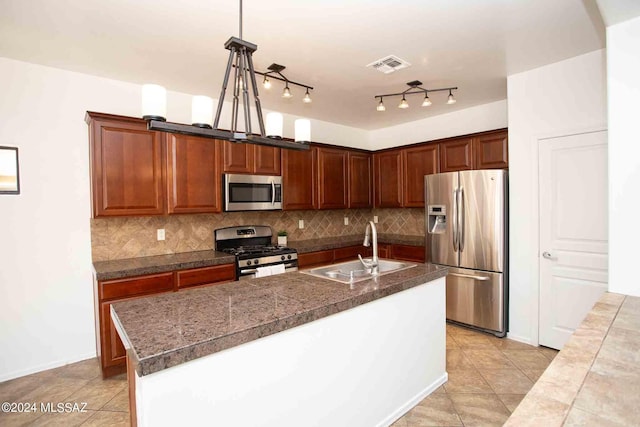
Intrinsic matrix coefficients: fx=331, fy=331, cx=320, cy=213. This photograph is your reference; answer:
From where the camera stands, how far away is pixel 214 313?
154 centimetres

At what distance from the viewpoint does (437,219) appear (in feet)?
13.3

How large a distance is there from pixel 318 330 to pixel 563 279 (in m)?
2.67

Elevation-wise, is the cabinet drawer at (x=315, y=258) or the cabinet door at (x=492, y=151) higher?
the cabinet door at (x=492, y=151)

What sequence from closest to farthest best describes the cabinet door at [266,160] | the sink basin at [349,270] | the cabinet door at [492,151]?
the sink basin at [349,270] → the cabinet door at [492,151] → the cabinet door at [266,160]

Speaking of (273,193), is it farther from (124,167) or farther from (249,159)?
(124,167)

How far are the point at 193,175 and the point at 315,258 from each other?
1737 millimetres

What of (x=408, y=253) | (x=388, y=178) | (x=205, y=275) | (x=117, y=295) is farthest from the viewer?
(x=388, y=178)

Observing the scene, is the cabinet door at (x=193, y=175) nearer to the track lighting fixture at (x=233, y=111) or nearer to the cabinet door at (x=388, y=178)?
the track lighting fixture at (x=233, y=111)

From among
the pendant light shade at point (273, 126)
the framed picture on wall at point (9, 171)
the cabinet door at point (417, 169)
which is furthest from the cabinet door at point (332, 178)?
the framed picture on wall at point (9, 171)

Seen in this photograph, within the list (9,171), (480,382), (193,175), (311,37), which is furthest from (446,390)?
(9,171)

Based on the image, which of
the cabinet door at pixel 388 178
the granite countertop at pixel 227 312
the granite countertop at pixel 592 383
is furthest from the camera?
the cabinet door at pixel 388 178

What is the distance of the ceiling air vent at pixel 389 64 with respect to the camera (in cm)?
287

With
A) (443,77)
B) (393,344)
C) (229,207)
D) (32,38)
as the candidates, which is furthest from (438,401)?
(32,38)

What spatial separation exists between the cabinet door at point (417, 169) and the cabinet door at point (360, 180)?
1.99 feet
